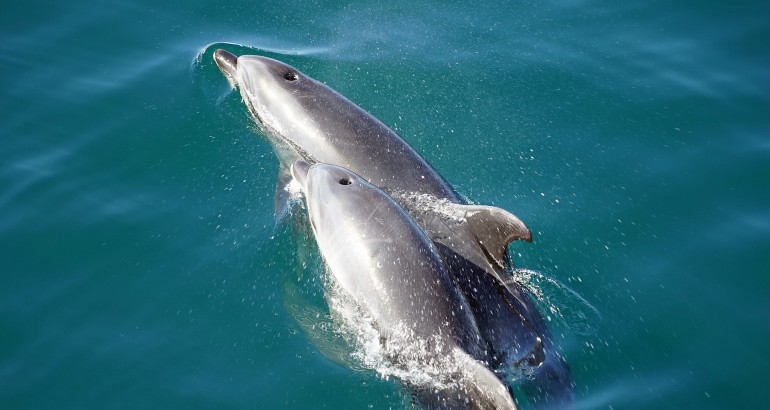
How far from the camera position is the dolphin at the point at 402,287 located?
17.2 ft

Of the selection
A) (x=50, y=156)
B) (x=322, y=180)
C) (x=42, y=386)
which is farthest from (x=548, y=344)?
(x=50, y=156)

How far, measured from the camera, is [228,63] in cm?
855

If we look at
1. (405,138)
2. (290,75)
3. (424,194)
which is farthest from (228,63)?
(424,194)

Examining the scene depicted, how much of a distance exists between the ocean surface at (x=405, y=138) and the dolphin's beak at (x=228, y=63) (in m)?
0.14

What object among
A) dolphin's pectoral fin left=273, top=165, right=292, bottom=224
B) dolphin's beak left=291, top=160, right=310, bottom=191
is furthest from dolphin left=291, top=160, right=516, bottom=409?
dolphin's pectoral fin left=273, top=165, right=292, bottom=224

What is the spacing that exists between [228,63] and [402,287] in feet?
13.6

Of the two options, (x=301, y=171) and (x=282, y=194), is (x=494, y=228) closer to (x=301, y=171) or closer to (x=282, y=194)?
(x=301, y=171)

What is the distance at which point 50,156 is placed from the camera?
7719 millimetres

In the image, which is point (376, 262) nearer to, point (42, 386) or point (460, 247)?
point (460, 247)

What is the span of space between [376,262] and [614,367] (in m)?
2.02

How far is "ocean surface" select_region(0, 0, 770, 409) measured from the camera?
5.90 metres

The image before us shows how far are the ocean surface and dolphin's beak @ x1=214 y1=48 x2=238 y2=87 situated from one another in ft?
0.45

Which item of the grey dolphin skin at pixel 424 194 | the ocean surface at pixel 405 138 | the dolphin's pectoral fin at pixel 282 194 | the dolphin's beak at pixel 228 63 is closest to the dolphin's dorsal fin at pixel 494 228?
the grey dolphin skin at pixel 424 194

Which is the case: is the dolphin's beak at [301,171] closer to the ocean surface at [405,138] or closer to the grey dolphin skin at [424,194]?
the grey dolphin skin at [424,194]
